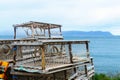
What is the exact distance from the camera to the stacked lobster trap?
11.9 meters

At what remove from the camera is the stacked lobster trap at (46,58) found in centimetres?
1193

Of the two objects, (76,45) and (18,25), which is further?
(18,25)

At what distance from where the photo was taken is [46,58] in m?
13.3

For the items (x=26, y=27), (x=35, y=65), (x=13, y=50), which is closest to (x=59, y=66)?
(x=35, y=65)

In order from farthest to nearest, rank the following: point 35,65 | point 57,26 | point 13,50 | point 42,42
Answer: point 57,26
point 13,50
point 35,65
point 42,42

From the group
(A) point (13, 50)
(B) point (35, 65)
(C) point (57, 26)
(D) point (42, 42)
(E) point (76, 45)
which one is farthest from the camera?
(C) point (57, 26)

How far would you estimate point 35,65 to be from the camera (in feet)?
40.5

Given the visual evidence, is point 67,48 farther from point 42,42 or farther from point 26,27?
point 26,27

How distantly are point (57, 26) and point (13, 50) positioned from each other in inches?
245

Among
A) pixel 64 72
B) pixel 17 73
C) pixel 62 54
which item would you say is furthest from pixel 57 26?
pixel 17 73

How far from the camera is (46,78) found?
13398 mm

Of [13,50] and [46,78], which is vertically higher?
[13,50]

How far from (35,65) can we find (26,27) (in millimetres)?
5778

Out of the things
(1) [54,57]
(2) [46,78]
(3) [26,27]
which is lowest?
(2) [46,78]
